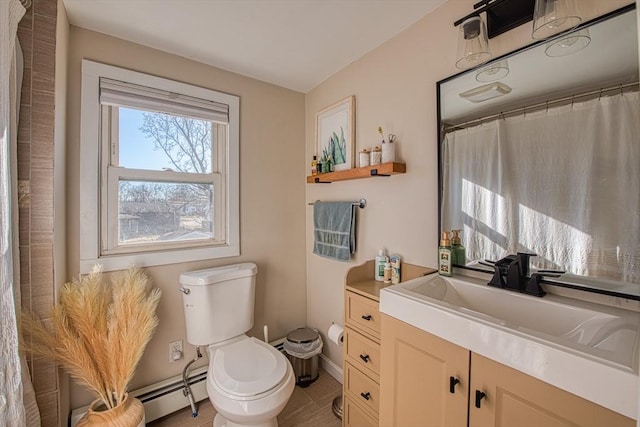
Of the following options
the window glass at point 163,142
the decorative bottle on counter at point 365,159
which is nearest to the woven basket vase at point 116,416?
the window glass at point 163,142

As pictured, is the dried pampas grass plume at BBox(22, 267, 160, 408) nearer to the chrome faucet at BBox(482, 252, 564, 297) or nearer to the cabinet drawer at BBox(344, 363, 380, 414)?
the cabinet drawer at BBox(344, 363, 380, 414)

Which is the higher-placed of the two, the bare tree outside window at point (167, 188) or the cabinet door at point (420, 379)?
the bare tree outside window at point (167, 188)

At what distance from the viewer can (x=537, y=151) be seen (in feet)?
3.38

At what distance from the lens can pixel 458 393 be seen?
0.85 meters

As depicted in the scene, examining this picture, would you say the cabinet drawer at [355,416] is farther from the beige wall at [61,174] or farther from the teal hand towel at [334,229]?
the beige wall at [61,174]

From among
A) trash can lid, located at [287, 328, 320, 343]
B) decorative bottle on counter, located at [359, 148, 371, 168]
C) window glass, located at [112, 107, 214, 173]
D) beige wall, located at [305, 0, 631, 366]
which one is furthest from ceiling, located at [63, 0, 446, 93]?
trash can lid, located at [287, 328, 320, 343]

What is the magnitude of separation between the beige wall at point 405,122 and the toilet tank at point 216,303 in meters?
0.66

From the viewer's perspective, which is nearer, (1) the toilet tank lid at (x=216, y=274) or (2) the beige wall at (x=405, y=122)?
(2) the beige wall at (x=405, y=122)

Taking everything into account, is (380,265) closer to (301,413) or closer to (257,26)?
(301,413)

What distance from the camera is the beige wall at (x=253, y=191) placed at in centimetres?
146

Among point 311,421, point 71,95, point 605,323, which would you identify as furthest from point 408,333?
point 71,95

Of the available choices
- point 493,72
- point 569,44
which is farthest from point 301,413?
point 569,44

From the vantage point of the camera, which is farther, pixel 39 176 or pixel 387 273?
pixel 387 273

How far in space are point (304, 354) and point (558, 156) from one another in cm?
179
